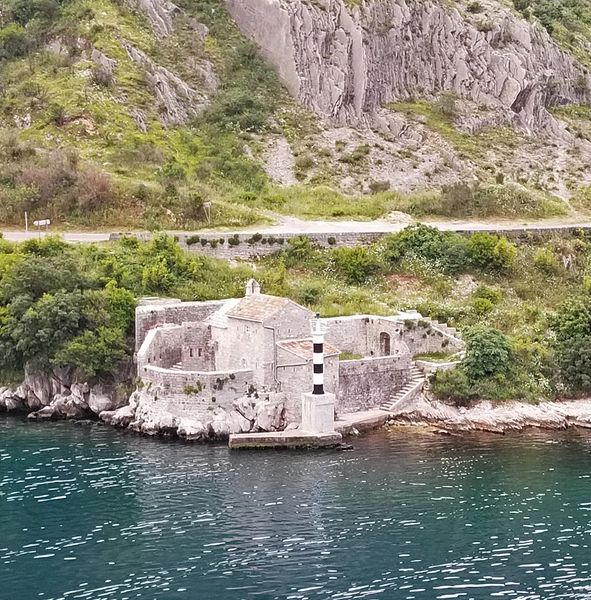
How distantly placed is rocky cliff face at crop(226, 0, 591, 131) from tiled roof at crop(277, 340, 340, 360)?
1493 inches

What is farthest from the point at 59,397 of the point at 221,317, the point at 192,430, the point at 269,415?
the point at 269,415

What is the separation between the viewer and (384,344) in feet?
177

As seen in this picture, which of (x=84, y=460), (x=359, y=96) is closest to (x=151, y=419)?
(x=84, y=460)

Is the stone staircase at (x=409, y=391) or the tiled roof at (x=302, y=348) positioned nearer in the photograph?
the tiled roof at (x=302, y=348)

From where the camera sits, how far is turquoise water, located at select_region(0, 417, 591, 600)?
109 ft

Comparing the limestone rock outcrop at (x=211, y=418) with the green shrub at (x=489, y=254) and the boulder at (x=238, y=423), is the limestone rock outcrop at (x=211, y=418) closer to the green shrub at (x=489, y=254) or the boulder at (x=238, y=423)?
the boulder at (x=238, y=423)

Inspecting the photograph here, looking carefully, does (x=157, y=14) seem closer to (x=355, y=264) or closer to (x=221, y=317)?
(x=355, y=264)

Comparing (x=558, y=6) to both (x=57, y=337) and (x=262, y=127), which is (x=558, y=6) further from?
(x=57, y=337)

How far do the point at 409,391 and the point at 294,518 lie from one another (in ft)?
47.0

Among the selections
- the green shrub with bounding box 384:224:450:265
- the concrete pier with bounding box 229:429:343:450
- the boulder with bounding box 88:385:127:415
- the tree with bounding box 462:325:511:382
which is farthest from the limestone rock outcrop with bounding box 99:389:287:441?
the green shrub with bounding box 384:224:450:265

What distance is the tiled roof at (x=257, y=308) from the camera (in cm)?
4878

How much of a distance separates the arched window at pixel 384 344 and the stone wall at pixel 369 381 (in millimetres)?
1895

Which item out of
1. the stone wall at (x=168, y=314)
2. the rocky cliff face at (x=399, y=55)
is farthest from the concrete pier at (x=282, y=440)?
the rocky cliff face at (x=399, y=55)

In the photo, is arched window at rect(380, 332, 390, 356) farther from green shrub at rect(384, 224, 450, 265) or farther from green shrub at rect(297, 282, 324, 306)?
green shrub at rect(384, 224, 450, 265)
